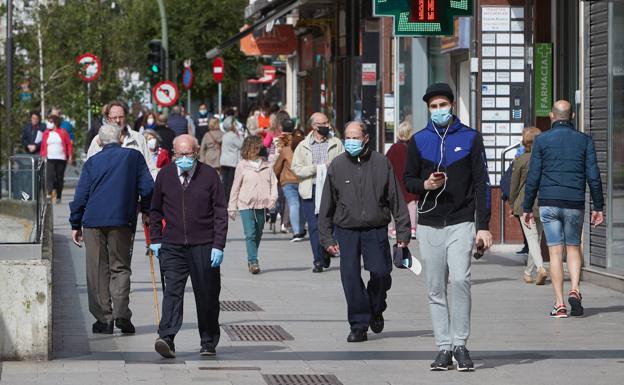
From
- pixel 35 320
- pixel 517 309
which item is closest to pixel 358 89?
pixel 517 309

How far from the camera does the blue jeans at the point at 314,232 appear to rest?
1767 cm

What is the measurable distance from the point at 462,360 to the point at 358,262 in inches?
83.2

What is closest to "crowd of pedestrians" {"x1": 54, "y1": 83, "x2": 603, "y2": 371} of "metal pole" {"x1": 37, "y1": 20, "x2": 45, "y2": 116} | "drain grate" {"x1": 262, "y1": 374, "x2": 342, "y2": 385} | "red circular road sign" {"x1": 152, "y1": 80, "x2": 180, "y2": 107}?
"drain grate" {"x1": 262, "y1": 374, "x2": 342, "y2": 385}

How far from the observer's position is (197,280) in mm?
11117

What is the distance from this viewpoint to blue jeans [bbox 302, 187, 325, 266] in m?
17.7

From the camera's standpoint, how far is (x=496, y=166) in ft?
67.8

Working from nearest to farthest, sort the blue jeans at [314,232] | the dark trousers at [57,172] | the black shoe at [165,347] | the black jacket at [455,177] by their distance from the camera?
the black jacket at [455,177], the black shoe at [165,347], the blue jeans at [314,232], the dark trousers at [57,172]

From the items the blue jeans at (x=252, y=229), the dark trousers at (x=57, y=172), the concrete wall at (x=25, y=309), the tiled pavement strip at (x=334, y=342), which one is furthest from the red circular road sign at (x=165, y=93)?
the concrete wall at (x=25, y=309)

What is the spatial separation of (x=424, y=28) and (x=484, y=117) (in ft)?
5.47

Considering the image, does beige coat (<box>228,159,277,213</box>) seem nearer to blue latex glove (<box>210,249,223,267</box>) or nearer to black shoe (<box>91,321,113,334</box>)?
black shoe (<box>91,321,113,334</box>)

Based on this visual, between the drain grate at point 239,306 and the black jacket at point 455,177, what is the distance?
3.98 metres

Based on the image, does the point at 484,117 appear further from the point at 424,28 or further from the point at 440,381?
the point at 440,381

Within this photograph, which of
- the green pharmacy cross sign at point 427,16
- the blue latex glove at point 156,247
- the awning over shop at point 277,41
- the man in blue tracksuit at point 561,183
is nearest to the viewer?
the blue latex glove at point 156,247

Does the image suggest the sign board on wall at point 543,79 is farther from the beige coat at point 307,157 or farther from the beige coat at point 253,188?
the beige coat at point 253,188
